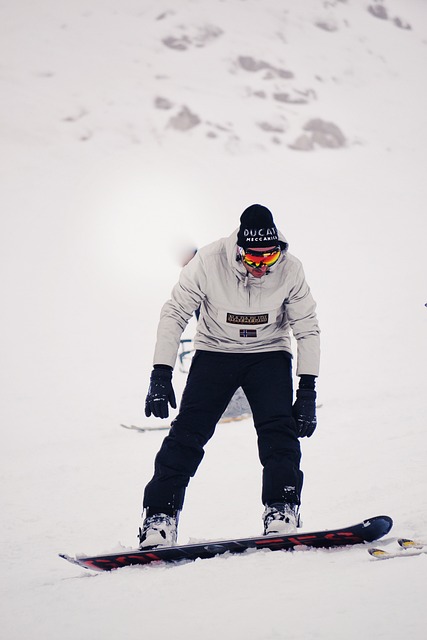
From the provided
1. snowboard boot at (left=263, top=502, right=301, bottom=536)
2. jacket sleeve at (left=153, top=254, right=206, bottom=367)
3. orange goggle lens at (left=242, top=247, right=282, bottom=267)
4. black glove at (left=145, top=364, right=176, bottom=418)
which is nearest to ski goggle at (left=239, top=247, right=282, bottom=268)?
orange goggle lens at (left=242, top=247, right=282, bottom=267)

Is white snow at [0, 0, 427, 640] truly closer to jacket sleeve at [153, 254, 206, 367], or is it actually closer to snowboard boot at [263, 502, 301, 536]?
snowboard boot at [263, 502, 301, 536]

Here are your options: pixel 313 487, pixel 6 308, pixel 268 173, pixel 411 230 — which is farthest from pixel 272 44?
pixel 313 487

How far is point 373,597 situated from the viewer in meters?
1.93

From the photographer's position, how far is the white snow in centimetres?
231

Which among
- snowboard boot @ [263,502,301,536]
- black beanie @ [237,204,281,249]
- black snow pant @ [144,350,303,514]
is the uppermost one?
black beanie @ [237,204,281,249]

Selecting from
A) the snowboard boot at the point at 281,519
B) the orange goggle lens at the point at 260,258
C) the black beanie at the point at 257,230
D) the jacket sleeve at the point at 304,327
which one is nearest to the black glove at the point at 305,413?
the jacket sleeve at the point at 304,327

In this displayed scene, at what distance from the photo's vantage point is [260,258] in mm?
3035

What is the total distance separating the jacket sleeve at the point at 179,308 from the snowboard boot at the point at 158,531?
0.82m

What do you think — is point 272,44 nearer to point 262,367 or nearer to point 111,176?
point 111,176

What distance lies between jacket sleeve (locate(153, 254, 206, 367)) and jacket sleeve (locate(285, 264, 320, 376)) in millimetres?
520

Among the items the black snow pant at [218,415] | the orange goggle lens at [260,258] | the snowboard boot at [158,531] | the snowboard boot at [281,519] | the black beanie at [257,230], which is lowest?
the snowboard boot at [158,531]

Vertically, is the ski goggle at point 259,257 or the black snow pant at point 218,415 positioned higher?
the ski goggle at point 259,257

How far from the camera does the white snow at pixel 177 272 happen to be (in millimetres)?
2309

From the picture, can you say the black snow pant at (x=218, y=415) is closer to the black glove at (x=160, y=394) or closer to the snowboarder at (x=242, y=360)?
the snowboarder at (x=242, y=360)
